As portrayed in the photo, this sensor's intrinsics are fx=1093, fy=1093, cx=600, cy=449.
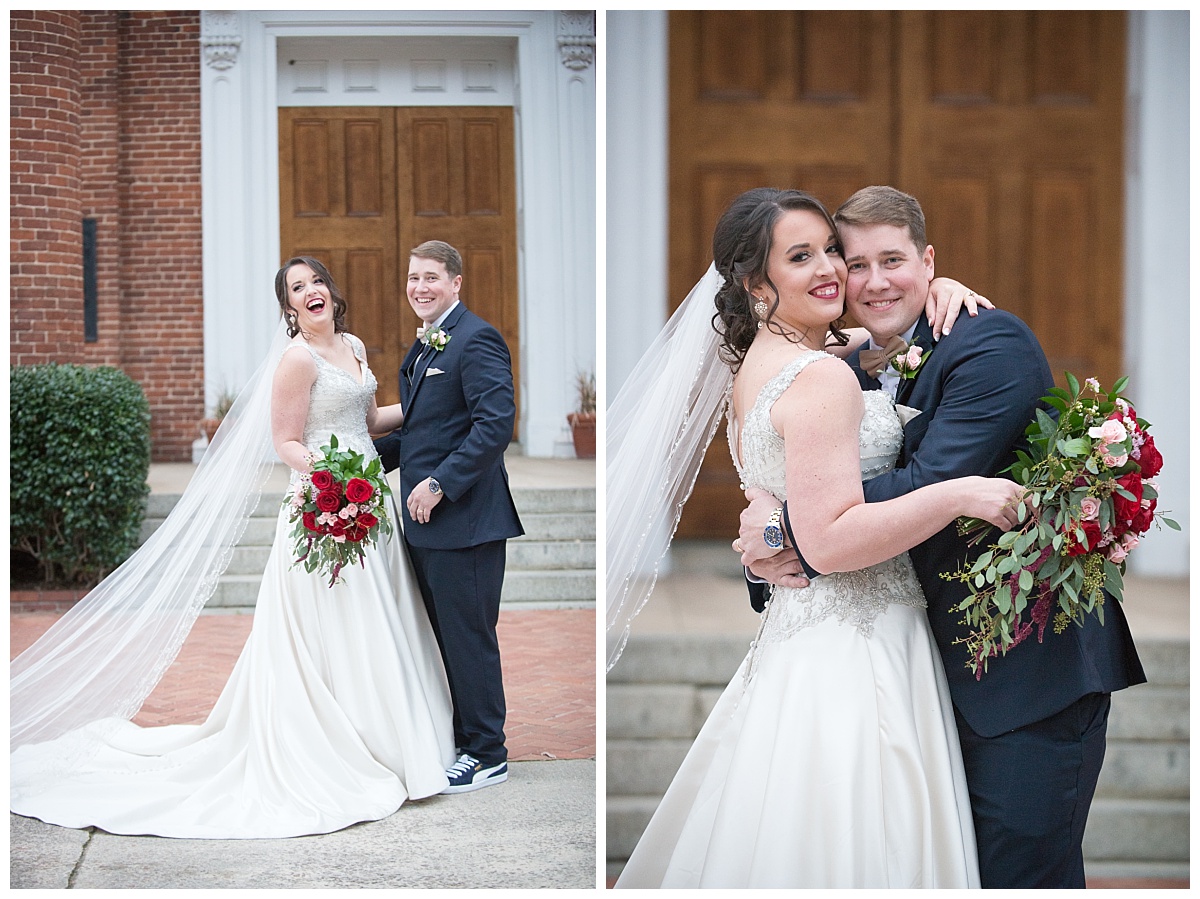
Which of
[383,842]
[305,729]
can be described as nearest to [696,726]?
[383,842]

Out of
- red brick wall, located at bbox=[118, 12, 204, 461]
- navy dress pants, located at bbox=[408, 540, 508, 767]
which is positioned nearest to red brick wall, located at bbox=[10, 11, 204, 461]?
red brick wall, located at bbox=[118, 12, 204, 461]

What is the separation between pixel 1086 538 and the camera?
224 cm

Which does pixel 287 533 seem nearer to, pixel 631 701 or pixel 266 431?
pixel 266 431

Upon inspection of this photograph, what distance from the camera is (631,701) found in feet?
13.5

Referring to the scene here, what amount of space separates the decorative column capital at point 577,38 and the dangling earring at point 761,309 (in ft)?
4.46

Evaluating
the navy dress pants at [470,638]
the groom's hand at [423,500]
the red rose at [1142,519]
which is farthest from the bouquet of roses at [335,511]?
the red rose at [1142,519]

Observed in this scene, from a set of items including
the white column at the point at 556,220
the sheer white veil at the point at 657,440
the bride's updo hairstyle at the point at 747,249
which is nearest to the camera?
the bride's updo hairstyle at the point at 747,249

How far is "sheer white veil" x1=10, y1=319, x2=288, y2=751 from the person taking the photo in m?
3.63

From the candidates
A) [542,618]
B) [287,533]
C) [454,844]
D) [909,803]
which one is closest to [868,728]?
[909,803]

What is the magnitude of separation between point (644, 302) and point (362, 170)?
1.09 metres

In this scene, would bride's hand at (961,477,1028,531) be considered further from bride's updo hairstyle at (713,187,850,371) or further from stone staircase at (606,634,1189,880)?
stone staircase at (606,634,1189,880)

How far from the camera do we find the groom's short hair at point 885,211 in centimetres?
250

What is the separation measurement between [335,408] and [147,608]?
36.0 inches

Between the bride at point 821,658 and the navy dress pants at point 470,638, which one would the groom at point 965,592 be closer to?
the bride at point 821,658
